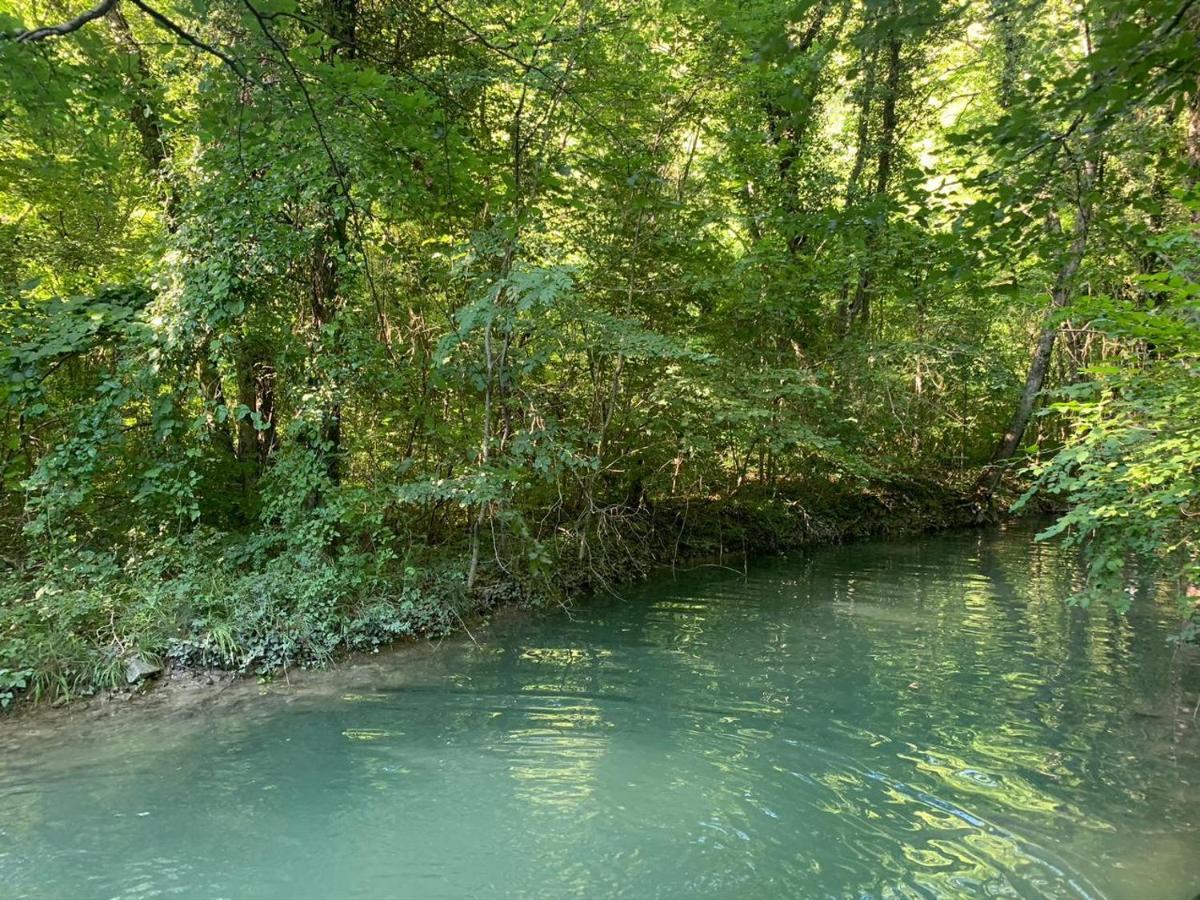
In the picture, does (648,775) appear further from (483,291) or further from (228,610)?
(483,291)

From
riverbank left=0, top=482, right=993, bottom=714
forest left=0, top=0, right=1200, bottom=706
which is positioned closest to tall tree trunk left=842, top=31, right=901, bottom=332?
forest left=0, top=0, right=1200, bottom=706

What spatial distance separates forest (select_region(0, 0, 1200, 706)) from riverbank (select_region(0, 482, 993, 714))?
0.12ft

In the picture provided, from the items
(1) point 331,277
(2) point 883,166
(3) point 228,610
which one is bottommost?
(3) point 228,610

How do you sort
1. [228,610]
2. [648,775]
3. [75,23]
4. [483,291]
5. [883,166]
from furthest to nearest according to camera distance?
[883,166], [483,291], [228,610], [648,775], [75,23]

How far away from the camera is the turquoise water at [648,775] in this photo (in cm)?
370

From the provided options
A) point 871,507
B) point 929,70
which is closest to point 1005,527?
point 871,507

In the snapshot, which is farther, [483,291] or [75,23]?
[483,291]

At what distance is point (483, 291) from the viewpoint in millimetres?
7848

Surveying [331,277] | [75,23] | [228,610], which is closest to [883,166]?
[331,277]

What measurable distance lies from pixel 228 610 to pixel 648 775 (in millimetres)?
4151

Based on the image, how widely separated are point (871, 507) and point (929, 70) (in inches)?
305

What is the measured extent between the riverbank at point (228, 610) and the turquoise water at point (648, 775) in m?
0.34

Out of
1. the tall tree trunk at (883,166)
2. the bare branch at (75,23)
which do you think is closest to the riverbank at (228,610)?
the bare branch at (75,23)

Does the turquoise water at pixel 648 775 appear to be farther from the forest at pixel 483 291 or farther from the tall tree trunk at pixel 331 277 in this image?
the tall tree trunk at pixel 331 277
